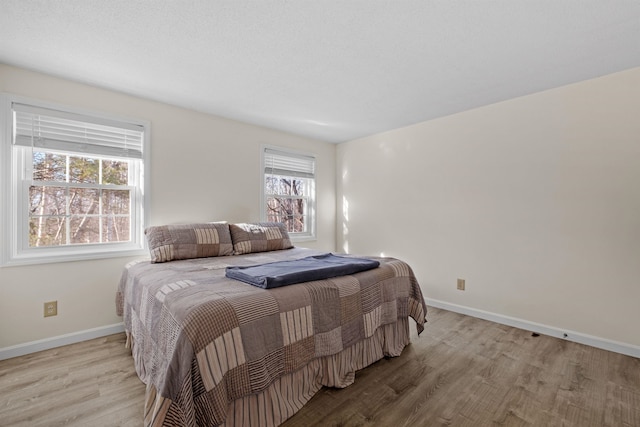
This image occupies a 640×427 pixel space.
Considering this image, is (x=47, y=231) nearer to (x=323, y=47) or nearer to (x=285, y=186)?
(x=285, y=186)

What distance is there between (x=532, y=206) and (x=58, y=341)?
4273 millimetres

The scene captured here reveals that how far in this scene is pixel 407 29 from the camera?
181 cm

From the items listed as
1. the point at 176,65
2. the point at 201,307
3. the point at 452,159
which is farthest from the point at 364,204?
the point at 201,307

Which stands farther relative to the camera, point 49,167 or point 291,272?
point 49,167

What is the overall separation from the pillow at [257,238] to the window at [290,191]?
0.62 meters

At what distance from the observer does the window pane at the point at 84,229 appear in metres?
2.57

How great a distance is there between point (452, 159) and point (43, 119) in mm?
3840

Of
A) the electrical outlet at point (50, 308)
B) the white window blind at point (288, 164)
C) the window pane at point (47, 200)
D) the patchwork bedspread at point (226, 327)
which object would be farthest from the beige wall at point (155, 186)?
the patchwork bedspread at point (226, 327)

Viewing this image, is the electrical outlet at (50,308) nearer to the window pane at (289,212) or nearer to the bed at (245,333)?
the bed at (245,333)

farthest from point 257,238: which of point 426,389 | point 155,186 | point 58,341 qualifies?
point 426,389

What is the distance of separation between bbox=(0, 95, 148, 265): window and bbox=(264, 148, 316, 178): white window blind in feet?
4.76

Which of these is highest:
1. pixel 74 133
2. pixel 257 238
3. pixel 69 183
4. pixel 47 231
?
pixel 74 133

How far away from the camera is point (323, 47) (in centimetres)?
201

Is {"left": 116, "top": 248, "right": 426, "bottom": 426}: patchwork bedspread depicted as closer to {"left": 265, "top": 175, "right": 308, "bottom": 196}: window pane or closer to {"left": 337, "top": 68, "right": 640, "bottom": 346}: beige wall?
{"left": 337, "top": 68, "right": 640, "bottom": 346}: beige wall
